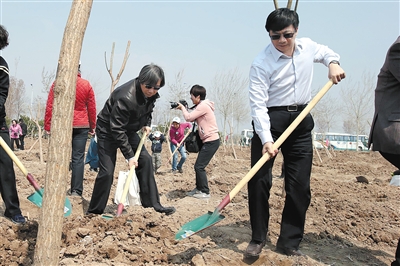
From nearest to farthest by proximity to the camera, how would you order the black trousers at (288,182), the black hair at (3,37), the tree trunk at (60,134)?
the tree trunk at (60,134)
the black trousers at (288,182)
the black hair at (3,37)

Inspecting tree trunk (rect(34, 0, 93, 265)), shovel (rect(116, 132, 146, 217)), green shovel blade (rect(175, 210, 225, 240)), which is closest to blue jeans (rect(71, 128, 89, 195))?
shovel (rect(116, 132, 146, 217))

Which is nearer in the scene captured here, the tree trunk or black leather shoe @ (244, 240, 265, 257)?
the tree trunk

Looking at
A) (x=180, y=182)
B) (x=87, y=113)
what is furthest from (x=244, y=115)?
(x=87, y=113)

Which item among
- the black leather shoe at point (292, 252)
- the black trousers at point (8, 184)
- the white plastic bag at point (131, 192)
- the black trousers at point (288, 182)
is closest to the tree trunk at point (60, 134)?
the black trousers at point (288, 182)

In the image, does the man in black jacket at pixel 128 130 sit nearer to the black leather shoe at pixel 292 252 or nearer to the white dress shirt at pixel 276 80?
the white dress shirt at pixel 276 80

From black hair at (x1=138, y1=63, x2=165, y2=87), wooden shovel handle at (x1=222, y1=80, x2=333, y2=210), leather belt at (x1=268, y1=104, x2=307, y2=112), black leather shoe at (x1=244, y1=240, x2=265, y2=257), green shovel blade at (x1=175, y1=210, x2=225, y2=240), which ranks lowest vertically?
black leather shoe at (x1=244, y1=240, x2=265, y2=257)

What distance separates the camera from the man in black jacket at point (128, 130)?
4309mm

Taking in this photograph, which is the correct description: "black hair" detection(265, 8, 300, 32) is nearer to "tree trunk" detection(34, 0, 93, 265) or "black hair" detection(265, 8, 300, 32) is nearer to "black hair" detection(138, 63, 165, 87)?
"tree trunk" detection(34, 0, 93, 265)

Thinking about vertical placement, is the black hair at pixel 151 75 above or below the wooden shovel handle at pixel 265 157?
above

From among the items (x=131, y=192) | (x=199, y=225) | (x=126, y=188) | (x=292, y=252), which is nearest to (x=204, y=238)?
(x=199, y=225)

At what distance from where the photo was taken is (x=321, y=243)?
3943 millimetres

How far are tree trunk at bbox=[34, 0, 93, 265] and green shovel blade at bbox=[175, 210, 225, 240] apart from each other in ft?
3.11

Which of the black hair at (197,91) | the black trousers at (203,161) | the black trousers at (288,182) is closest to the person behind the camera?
the black trousers at (288,182)

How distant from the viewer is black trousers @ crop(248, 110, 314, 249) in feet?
10.8
